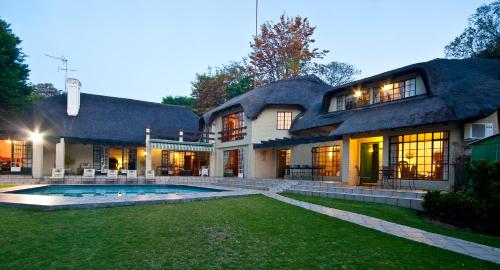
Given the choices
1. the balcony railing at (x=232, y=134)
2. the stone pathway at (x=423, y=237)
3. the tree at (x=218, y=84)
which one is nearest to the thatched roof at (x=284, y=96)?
the balcony railing at (x=232, y=134)

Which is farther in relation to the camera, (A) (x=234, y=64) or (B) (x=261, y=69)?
(A) (x=234, y=64)

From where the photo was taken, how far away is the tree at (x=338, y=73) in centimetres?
4816

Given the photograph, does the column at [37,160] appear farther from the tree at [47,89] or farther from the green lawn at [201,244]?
the tree at [47,89]

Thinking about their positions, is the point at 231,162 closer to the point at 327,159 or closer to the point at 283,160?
the point at 283,160

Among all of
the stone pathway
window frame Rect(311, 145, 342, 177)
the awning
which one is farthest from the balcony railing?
the stone pathway

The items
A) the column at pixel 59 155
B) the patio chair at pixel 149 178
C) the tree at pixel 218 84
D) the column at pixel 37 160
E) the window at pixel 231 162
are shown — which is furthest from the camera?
the tree at pixel 218 84

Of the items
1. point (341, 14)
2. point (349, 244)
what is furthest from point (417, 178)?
point (341, 14)

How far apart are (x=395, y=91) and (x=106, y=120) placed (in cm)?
2243

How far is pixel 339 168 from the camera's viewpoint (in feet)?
64.4

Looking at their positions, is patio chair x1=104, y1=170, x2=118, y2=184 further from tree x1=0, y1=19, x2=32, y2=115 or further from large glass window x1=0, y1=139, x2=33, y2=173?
tree x1=0, y1=19, x2=32, y2=115

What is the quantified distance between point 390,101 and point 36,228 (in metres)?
15.6

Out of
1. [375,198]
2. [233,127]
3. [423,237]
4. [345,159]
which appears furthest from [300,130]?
[423,237]

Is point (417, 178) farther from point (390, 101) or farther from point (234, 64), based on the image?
point (234, 64)

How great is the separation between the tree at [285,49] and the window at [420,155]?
23.8 meters
